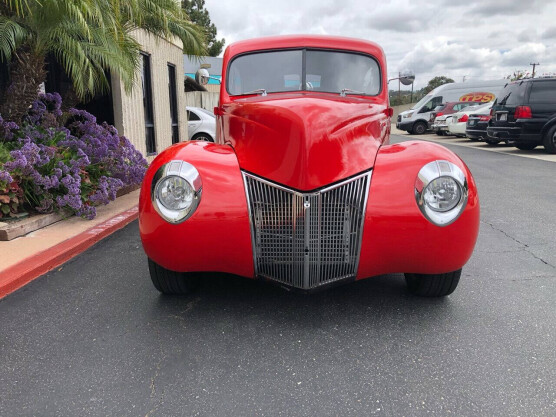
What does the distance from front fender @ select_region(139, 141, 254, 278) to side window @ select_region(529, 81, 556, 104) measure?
1234 centimetres

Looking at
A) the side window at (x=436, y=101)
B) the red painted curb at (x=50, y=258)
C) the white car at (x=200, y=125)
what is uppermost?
the side window at (x=436, y=101)

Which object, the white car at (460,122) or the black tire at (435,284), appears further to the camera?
the white car at (460,122)

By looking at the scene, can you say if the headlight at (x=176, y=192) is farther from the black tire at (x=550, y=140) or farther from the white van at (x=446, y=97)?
the white van at (x=446, y=97)

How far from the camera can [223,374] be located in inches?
89.3

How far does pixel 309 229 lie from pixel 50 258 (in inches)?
101

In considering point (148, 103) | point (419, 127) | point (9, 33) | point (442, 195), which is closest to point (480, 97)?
point (419, 127)

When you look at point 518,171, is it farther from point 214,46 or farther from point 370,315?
point 214,46

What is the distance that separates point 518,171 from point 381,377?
919 cm

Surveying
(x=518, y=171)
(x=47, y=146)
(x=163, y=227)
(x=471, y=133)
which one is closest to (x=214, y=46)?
(x=471, y=133)

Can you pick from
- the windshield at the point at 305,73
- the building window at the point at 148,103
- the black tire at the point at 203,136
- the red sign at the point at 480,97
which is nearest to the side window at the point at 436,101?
the red sign at the point at 480,97

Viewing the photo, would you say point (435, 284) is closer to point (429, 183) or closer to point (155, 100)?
point (429, 183)

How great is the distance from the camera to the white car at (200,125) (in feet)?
39.6

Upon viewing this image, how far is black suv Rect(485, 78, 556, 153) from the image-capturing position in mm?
12195

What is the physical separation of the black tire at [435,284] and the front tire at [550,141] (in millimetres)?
11712
